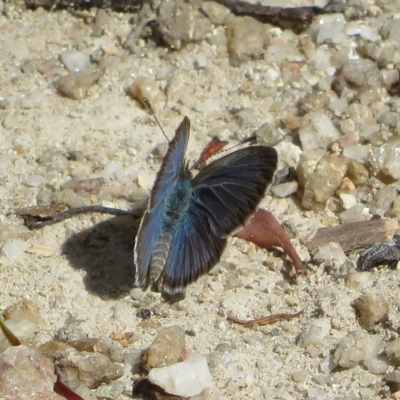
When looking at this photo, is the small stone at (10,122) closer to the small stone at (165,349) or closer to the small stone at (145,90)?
the small stone at (145,90)

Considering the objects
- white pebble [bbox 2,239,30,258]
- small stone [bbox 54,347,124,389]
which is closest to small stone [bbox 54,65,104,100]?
white pebble [bbox 2,239,30,258]

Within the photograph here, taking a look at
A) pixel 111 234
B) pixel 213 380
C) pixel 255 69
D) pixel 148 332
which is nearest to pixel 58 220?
pixel 111 234

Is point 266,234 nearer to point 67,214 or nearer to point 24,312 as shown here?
point 67,214

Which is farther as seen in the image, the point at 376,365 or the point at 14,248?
the point at 14,248

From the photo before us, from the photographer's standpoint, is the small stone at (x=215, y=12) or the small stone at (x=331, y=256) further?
the small stone at (x=215, y=12)

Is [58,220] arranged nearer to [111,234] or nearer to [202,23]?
[111,234]

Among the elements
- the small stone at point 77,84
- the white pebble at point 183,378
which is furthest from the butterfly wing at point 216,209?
the small stone at point 77,84

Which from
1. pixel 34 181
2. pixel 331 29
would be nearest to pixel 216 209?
pixel 34 181
